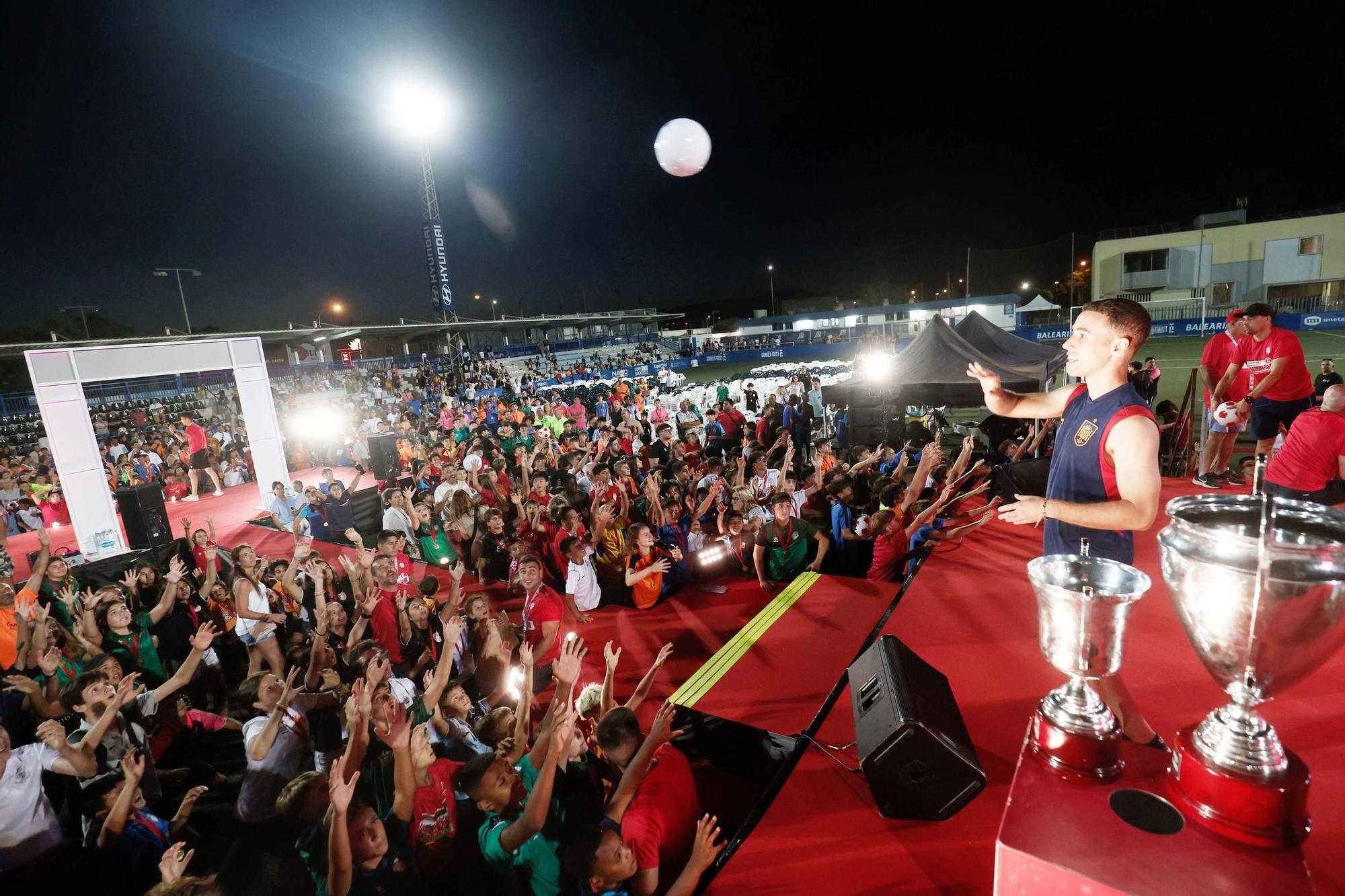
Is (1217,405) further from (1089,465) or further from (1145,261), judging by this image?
(1145,261)

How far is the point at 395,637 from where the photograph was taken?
15.9ft

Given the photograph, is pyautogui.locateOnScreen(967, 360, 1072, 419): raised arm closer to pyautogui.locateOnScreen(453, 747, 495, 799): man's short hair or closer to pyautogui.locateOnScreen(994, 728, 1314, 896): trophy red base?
pyautogui.locateOnScreen(994, 728, 1314, 896): trophy red base

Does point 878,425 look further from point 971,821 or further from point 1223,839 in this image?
point 1223,839

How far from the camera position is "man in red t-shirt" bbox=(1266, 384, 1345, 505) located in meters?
3.85

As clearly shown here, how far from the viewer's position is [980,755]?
268cm

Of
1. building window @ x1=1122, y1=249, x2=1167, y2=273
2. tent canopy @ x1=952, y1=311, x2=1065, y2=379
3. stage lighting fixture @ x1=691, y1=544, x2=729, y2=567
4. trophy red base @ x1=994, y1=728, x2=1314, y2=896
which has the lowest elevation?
stage lighting fixture @ x1=691, y1=544, x2=729, y2=567

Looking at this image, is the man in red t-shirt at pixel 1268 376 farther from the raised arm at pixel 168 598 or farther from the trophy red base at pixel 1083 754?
the raised arm at pixel 168 598

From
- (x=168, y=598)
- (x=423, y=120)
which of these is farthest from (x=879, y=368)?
(x=423, y=120)

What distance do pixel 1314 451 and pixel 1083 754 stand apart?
4.17 m

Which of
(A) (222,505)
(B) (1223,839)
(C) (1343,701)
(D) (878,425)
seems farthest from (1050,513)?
(A) (222,505)

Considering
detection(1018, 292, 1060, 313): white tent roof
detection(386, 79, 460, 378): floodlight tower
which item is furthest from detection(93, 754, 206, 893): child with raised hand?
detection(1018, 292, 1060, 313): white tent roof

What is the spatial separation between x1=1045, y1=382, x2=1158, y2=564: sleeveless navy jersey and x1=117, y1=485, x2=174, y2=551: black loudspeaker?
938 cm

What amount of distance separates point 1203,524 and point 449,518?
23.7 feet

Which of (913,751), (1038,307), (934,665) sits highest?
(1038,307)
